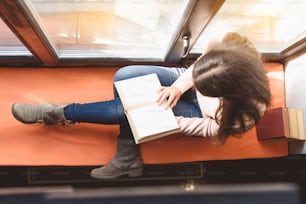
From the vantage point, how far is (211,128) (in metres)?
1.25

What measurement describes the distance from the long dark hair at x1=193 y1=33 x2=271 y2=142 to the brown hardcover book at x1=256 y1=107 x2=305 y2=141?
1.00 feet

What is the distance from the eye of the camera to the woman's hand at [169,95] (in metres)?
1.25

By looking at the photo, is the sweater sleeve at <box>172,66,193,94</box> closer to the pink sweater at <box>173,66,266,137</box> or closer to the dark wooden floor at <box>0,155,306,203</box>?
the pink sweater at <box>173,66,266,137</box>

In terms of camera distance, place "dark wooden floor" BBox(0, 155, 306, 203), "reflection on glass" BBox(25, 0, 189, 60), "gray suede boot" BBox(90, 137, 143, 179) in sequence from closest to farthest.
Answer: "dark wooden floor" BBox(0, 155, 306, 203) → "reflection on glass" BBox(25, 0, 189, 60) → "gray suede boot" BBox(90, 137, 143, 179)

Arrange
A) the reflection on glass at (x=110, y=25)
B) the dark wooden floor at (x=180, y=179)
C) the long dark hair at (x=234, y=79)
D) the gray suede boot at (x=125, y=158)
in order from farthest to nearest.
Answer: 1. the gray suede boot at (x=125, y=158)
2. the reflection on glass at (x=110, y=25)
3. the long dark hair at (x=234, y=79)
4. the dark wooden floor at (x=180, y=179)

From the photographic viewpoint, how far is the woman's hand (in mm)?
1246

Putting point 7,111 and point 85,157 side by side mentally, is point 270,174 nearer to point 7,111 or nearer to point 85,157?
point 85,157

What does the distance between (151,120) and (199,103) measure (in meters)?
0.17

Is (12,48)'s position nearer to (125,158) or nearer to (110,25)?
(110,25)

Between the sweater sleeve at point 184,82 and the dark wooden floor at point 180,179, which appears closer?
the dark wooden floor at point 180,179

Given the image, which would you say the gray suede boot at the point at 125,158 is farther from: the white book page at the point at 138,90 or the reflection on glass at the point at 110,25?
the reflection on glass at the point at 110,25

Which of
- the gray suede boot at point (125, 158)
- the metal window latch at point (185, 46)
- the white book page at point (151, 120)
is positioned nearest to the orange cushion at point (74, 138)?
the gray suede boot at point (125, 158)

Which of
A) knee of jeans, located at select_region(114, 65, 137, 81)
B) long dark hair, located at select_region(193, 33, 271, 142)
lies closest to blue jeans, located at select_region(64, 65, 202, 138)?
knee of jeans, located at select_region(114, 65, 137, 81)

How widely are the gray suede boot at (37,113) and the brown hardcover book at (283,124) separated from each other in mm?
656
